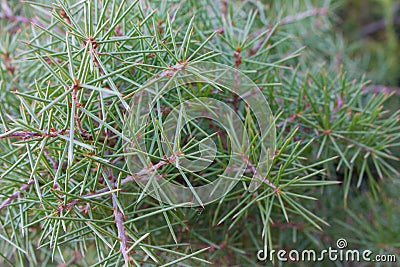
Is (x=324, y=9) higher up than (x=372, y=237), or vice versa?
(x=324, y=9)

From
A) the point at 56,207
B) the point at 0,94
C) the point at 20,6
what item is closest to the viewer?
the point at 56,207

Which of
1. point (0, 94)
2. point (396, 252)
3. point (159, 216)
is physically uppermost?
point (0, 94)

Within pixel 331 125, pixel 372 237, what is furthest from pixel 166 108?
pixel 372 237

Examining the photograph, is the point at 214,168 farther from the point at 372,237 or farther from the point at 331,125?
the point at 372,237

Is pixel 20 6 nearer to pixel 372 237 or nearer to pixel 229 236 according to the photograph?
pixel 229 236

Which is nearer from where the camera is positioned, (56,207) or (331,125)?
(56,207)

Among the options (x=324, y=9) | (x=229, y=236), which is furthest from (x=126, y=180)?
(x=324, y=9)

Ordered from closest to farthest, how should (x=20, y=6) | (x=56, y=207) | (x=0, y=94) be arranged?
(x=56, y=207), (x=0, y=94), (x=20, y=6)
